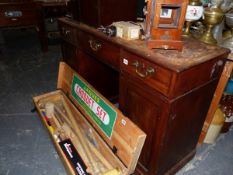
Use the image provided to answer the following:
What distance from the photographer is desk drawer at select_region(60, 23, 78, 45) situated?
164 centimetres

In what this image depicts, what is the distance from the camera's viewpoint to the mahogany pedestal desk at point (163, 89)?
3.22ft

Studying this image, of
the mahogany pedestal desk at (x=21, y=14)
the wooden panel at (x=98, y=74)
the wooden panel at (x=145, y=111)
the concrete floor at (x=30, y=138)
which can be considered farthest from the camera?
the mahogany pedestal desk at (x=21, y=14)

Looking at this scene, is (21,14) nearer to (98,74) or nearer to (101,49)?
(98,74)

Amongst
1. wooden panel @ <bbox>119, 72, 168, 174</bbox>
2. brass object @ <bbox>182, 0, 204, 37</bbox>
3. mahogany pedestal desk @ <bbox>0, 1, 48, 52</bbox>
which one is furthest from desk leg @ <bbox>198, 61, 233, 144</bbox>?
mahogany pedestal desk @ <bbox>0, 1, 48, 52</bbox>

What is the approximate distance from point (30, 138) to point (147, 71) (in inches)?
47.9

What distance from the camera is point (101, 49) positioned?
1.36 m

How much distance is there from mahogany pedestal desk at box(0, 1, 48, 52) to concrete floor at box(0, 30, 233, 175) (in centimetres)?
64

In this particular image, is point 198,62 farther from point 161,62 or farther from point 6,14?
point 6,14

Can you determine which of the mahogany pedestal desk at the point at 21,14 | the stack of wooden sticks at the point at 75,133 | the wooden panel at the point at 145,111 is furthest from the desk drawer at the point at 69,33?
the mahogany pedestal desk at the point at 21,14

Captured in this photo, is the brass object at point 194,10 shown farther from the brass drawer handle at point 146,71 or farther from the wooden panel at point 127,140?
the wooden panel at point 127,140

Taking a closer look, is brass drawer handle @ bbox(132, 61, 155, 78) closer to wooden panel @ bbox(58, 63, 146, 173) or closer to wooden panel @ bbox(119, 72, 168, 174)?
wooden panel @ bbox(119, 72, 168, 174)

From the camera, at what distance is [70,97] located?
1887 millimetres

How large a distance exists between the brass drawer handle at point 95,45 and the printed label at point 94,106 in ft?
1.07

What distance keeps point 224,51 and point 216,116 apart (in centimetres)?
67
